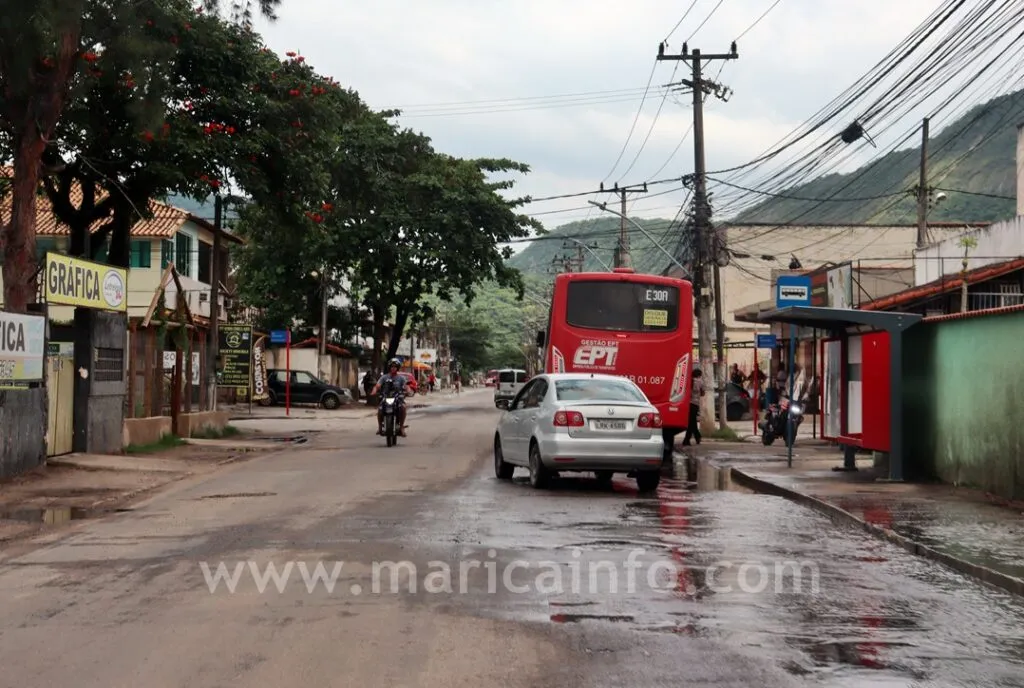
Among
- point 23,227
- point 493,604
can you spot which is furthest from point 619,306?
point 493,604

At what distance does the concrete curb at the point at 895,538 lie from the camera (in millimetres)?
9320

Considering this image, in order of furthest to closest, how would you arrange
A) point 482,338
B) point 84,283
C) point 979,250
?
1. point 482,338
2. point 979,250
3. point 84,283

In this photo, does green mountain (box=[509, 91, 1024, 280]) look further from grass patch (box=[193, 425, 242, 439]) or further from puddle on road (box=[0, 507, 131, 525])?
puddle on road (box=[0, 507, 131, 525])

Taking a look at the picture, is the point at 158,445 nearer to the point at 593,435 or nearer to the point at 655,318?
the point at 655,318

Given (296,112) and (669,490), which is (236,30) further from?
(669,490)

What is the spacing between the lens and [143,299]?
4416 cm

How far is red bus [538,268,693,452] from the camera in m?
23.0

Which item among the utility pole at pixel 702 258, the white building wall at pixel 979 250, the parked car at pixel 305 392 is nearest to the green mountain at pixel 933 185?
the parked car at pixel 305 392

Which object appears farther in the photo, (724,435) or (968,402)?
(724,435)

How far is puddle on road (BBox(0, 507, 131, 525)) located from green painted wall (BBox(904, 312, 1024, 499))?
10667 millimetres

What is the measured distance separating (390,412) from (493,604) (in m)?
17.6

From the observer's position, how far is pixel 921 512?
13703 mm

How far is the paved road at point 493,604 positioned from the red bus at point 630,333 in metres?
8.86

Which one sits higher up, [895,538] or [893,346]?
[893,346]
